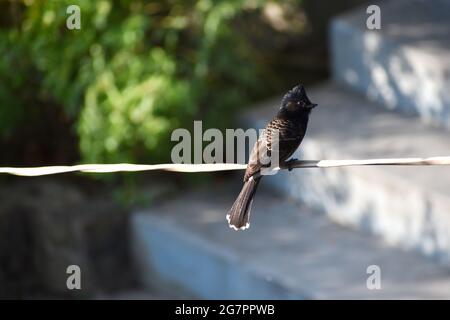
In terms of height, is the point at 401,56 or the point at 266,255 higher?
the point at 401,56

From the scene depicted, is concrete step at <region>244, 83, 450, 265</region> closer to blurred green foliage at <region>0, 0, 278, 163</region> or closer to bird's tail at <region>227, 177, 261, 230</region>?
blurred green foliage at <region>0, 0, 278, 163</region>

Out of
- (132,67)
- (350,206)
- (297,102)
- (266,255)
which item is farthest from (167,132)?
(297,102)

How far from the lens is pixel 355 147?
762 centimetres

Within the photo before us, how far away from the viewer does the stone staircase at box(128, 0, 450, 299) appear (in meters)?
6.82

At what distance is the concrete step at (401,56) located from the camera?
7859 mm

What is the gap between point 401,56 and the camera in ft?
26.5

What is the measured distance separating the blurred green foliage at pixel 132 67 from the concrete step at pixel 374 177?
0.45 metres

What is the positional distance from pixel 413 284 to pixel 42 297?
9.78ft

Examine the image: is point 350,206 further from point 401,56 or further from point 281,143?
point 281,143

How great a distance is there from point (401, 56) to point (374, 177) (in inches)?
48.6

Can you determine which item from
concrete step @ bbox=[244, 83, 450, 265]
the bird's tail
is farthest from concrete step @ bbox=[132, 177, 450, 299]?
the bird's tail
